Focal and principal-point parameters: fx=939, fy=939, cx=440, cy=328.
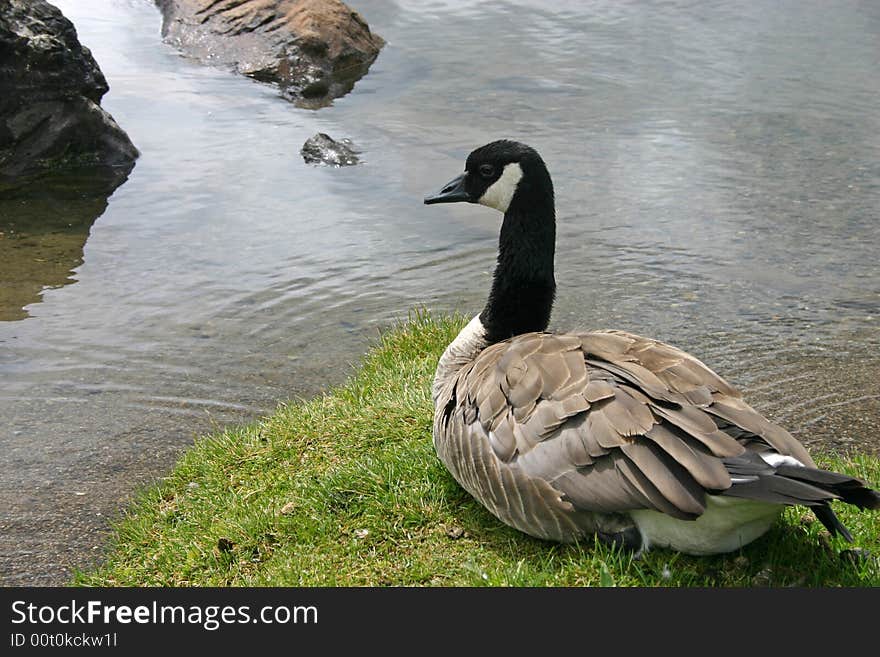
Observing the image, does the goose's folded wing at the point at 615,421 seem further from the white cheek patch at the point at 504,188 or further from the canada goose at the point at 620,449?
the white cheek patch at the point at 504,188

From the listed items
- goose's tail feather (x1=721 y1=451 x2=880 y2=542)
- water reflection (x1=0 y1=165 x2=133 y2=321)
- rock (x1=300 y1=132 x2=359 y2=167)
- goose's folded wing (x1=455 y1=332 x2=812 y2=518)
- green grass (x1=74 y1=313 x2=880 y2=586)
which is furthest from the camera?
rock (x1=300 y1=132 x2=359 y2=167)

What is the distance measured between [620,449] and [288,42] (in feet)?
49.2

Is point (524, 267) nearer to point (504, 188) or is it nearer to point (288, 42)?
point (504, 188)

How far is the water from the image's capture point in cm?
724

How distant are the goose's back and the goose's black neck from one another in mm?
650

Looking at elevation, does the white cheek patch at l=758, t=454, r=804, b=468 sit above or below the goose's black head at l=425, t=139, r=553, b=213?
below

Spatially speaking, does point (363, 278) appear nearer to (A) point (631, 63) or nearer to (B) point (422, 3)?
(A) point (631, 63)

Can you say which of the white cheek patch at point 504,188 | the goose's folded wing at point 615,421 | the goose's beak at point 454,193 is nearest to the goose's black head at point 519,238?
the white cheek patch at point 504,188

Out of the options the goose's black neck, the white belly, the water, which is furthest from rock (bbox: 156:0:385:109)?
the white belly

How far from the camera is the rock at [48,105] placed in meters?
12.2

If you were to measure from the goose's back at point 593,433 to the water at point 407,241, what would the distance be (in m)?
2.49

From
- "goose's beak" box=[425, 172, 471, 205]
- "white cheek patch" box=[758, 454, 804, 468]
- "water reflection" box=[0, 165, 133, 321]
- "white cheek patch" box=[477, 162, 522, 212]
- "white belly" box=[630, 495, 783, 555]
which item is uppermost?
"white cheek patch" box=[477, 162, 522, 212]

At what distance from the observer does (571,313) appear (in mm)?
8883

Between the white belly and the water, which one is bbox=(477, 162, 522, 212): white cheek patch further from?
the water
